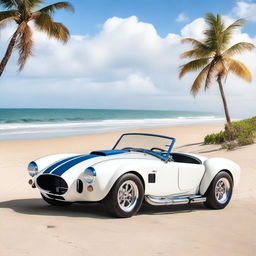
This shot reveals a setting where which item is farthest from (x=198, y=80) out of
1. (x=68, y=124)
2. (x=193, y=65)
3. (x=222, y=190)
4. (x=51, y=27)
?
(x=68, y=124)

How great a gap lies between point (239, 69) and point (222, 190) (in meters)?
18.9

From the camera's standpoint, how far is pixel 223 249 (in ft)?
18.3

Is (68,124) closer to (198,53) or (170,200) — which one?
(198,53)

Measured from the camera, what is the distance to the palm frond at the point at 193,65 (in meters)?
27.8

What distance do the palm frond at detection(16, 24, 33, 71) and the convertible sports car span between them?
1417 centimetres

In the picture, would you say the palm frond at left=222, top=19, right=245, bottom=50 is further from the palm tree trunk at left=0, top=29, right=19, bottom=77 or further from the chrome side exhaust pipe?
the chrome side exhaust pipe

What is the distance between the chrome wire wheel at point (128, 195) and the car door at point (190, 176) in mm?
1117

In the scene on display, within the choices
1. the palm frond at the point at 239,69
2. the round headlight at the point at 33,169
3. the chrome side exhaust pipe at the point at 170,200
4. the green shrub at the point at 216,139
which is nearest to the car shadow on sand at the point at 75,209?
the chrome side exhaust pipe at the point at 170,200

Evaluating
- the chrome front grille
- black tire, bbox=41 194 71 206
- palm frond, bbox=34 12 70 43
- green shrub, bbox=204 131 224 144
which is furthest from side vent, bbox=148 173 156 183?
green shrub, bbox=204 131 224 144

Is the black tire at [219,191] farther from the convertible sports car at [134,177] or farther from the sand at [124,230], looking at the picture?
the sand at [124,230]

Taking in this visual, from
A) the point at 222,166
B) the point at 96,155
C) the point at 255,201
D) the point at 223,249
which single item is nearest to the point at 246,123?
the point at 255,201

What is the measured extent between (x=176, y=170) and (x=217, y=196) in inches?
47.4

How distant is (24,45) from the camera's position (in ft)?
70.9

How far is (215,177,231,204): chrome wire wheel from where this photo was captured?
8.69 m
